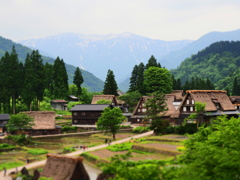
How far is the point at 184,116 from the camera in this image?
178 feet

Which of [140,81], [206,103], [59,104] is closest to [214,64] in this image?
[140,81]

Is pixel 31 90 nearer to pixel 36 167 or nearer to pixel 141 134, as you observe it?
pixel 141 134

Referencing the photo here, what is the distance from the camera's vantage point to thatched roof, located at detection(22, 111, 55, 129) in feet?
171

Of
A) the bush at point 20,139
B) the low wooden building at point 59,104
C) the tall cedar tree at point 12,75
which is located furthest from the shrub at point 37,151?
the low wooden building at point 59,104

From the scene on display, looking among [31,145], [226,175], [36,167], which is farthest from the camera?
[31,145]

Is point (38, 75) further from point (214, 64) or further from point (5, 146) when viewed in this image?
point (214, 64)

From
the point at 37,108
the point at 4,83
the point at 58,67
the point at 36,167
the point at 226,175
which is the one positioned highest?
the point at 58,67

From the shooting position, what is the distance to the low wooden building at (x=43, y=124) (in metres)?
51.8

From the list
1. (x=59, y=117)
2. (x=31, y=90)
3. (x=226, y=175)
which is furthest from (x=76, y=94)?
(x=226, y=175)

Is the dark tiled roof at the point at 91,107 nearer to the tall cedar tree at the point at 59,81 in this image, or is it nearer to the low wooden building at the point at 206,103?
the tall cedar tree at the point at 59,81

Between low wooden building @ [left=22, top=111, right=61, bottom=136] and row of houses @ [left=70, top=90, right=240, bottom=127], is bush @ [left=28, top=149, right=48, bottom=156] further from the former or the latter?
row of houses @ [left=70, top=90, right=240, bottom=127]

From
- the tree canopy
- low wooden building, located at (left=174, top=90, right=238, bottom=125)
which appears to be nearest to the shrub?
the tree canopy

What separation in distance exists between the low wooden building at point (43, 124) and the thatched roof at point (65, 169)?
27.2 metres

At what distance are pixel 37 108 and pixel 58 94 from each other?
42.7ft
